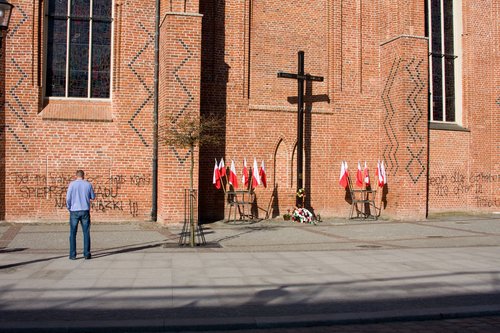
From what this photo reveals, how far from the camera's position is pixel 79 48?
56.6 feet

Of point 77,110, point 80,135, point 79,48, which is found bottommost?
point 80,135

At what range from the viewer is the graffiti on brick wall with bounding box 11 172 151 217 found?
16250mm

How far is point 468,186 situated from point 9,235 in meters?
16.8

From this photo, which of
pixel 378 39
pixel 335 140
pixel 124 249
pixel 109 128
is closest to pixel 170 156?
pixel 109 128

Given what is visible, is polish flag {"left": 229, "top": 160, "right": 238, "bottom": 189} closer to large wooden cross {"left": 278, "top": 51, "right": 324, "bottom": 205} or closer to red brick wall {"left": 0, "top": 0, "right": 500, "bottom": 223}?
red brick wall {"left": 0, "top": 0, "right": 500, "bottom": 223}

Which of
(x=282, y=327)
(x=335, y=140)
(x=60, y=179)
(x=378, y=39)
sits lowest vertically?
(x=282, y=327)

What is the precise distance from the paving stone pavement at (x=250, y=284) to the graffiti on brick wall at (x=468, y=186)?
7.02 meters

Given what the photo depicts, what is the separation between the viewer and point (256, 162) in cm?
1831

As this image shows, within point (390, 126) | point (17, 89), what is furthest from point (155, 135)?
point (390, 126)

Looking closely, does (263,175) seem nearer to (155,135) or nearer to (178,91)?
(155,135)

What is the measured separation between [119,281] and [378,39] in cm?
1556

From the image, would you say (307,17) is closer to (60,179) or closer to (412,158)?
(412,158)

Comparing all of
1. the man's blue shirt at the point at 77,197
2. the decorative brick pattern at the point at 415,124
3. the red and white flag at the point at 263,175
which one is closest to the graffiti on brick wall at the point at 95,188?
the red and white flag at the point at 263,175

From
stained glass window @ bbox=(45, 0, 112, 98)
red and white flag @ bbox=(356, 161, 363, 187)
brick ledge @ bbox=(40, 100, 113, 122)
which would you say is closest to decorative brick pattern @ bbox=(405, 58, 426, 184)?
red and white flag @ bbox=(356, 161, 363, 187)
